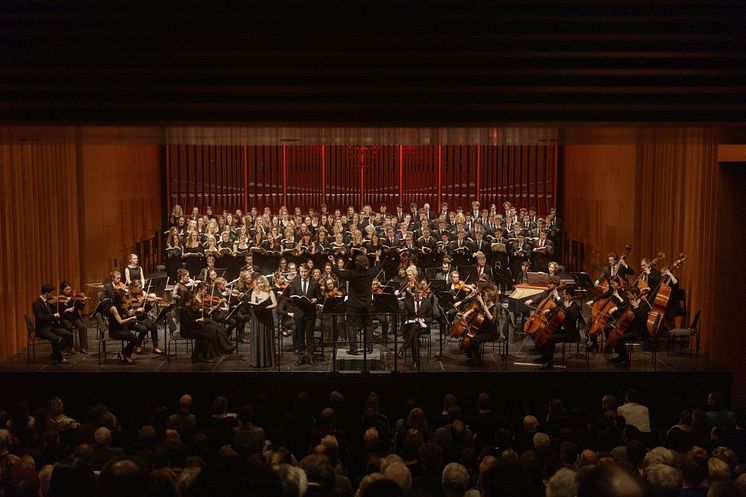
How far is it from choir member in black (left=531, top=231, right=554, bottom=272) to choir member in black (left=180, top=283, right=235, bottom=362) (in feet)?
22.1

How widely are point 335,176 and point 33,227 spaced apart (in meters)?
9.34

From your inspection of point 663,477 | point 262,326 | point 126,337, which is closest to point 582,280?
point 262,326

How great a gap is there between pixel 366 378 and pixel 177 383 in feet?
7.30

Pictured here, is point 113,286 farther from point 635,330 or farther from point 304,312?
point 635,330

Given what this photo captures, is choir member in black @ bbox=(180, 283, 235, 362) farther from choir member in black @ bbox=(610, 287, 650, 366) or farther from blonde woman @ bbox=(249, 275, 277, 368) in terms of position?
choir member in black @ bbox=(610, 287, 650, 366)

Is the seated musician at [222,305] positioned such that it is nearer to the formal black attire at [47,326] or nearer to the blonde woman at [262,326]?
the blonde woman at [262,326]

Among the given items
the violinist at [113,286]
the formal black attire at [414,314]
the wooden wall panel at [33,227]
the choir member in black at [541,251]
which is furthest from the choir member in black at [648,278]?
the wooden wall panel at [33,227]

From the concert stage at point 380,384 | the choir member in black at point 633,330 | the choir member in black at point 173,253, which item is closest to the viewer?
the concert stage at point 380,384

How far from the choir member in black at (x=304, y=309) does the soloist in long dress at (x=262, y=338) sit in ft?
1.35

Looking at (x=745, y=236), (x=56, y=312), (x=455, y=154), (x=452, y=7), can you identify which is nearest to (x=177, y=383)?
(x=56, y=312)

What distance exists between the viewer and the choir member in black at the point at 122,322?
1056cm

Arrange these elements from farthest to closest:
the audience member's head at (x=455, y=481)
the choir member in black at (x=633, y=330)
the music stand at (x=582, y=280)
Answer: the music stand at (x=582, y=280), the choir member in black at (x=633, y=330), the audience member's head at (x=455, y=481)

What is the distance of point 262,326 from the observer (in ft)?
33.8

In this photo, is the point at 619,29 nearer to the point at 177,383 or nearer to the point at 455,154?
the point at 177,383
